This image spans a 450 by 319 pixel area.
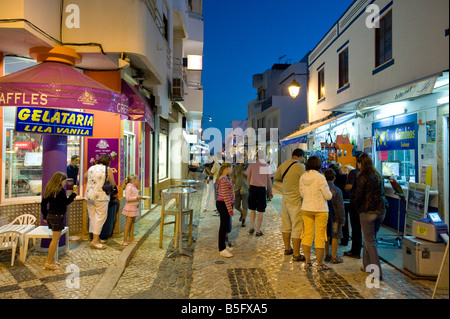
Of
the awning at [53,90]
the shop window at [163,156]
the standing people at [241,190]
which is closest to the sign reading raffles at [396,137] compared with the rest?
the standing people at [241,190]

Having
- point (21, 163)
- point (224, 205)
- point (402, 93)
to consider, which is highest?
point (402, 93)

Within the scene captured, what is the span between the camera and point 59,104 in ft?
19.6

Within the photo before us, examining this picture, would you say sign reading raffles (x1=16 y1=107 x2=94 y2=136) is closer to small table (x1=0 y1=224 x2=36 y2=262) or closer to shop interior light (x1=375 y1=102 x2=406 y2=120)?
small table (x1=0 y1=224 x2=36 y2=262)

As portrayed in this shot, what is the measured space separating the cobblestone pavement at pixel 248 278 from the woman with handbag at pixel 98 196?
103 centimetres

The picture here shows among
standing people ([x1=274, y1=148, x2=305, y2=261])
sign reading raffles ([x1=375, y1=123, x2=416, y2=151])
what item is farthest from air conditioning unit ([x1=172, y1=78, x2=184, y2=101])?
standing people ([x1=274, y1=148, x2=305, y2=261])

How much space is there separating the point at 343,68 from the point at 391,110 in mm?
4819

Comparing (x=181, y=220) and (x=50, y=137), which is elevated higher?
(x=50, y=137)

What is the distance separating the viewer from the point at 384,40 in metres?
9.54

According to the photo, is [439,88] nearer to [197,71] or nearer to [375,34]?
[375,34]

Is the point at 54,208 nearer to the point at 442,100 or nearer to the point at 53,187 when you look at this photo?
the point at 53,187

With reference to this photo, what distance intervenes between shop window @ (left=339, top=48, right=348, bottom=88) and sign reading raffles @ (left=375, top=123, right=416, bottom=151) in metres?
3.91

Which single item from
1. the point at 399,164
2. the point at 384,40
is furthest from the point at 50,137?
the point at 384,40
